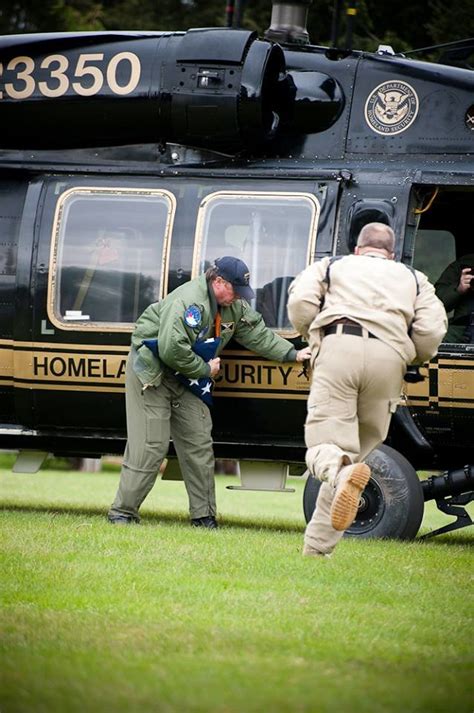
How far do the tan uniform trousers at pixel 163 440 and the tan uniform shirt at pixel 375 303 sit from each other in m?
1.90

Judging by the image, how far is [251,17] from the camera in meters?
24.0

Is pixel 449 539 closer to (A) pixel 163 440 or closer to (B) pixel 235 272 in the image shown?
(A) pixel 163 440

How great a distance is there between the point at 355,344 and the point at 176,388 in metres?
2.27

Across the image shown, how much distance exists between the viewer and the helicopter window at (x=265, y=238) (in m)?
10.1

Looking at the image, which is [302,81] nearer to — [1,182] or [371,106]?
[371,106]

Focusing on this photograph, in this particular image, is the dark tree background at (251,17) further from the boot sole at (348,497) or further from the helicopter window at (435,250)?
the boot sole at (348,497)

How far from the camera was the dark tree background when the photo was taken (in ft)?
71.3

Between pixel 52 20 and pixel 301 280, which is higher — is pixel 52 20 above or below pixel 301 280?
above

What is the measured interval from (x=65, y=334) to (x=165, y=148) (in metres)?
1.63

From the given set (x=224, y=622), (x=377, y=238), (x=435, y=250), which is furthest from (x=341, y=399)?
(x=435, y=250)

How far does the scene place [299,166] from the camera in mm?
10320

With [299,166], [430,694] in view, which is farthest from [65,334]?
[430,694]

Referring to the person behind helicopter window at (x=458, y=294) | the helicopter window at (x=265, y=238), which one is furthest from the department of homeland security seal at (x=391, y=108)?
the person behind helicopter window at (x=458, y=294)

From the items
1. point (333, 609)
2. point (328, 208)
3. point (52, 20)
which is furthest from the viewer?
point (52, 20)
